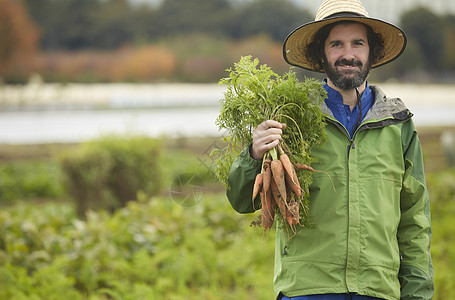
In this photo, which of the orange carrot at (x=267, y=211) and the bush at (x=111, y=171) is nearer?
the orange carrot at (x=267, y=211)

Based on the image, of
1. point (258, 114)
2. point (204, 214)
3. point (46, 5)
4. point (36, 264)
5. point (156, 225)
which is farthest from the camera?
point (46, 5)

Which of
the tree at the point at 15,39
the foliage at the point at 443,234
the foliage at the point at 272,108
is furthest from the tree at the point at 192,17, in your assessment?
the foliage at the point at 272,108

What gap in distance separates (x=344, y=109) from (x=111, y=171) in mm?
4987

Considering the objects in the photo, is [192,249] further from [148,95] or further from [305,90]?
[148,95]

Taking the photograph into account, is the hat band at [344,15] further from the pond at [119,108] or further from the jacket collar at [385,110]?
the pond at [119,108]

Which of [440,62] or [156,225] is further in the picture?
[440,62]

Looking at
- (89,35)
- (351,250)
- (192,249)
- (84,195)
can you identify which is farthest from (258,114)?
(89,35)

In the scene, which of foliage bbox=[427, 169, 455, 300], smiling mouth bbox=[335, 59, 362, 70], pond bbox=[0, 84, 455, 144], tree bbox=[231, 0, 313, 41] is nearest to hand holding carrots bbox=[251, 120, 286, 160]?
smiling mouth bbox=[335, 59, 362, 70]

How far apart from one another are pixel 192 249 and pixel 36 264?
1.45m

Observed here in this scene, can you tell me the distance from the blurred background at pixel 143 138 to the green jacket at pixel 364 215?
618mm

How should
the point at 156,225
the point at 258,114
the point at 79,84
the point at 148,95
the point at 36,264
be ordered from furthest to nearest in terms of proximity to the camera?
the point at 148,95
the point at 79,84
the point at 156,225
the point at 36,264
the point at 258,114

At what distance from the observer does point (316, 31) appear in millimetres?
2275

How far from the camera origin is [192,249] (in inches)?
196

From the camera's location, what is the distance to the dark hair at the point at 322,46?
2.25 m
